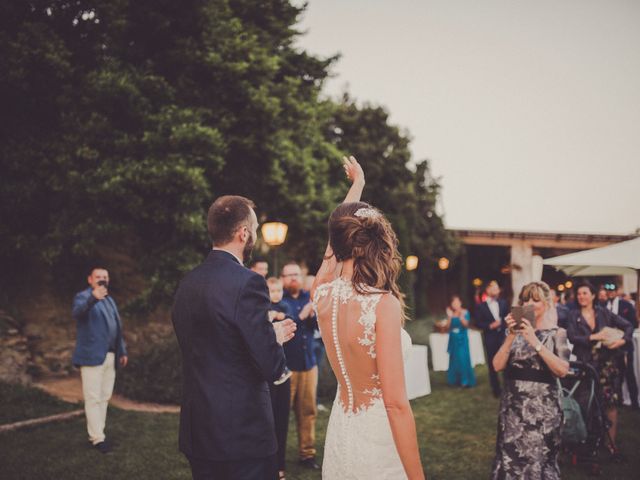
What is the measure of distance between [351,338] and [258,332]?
0.46 meters

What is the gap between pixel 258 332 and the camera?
221 cm

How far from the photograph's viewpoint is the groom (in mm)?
2217

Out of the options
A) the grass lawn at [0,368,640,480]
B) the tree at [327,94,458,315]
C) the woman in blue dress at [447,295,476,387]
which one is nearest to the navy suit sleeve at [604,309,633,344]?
the grass lawn at [0,368,640,480]

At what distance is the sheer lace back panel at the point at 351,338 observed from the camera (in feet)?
6.63

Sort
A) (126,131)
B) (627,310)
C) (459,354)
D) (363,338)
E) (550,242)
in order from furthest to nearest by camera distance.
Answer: (550,242) → (459,354) → (126,131) → (627,310) → (363,338)

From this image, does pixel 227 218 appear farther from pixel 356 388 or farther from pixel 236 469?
pixel 236 469

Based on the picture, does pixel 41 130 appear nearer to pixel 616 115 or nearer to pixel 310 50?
pixel 310 50

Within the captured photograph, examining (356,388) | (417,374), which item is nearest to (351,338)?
(356,388)

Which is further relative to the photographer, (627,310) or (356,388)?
(627,310)

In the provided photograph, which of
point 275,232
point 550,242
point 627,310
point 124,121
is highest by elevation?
point 124,121

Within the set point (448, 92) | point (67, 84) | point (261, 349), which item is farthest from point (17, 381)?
point (448, 92)

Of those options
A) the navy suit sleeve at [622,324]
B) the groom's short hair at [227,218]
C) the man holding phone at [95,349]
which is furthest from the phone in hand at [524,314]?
the man holding phone at [95,349]

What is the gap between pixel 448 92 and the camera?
1377 cm

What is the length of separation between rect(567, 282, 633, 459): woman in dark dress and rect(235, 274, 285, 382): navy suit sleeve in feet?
19.1
